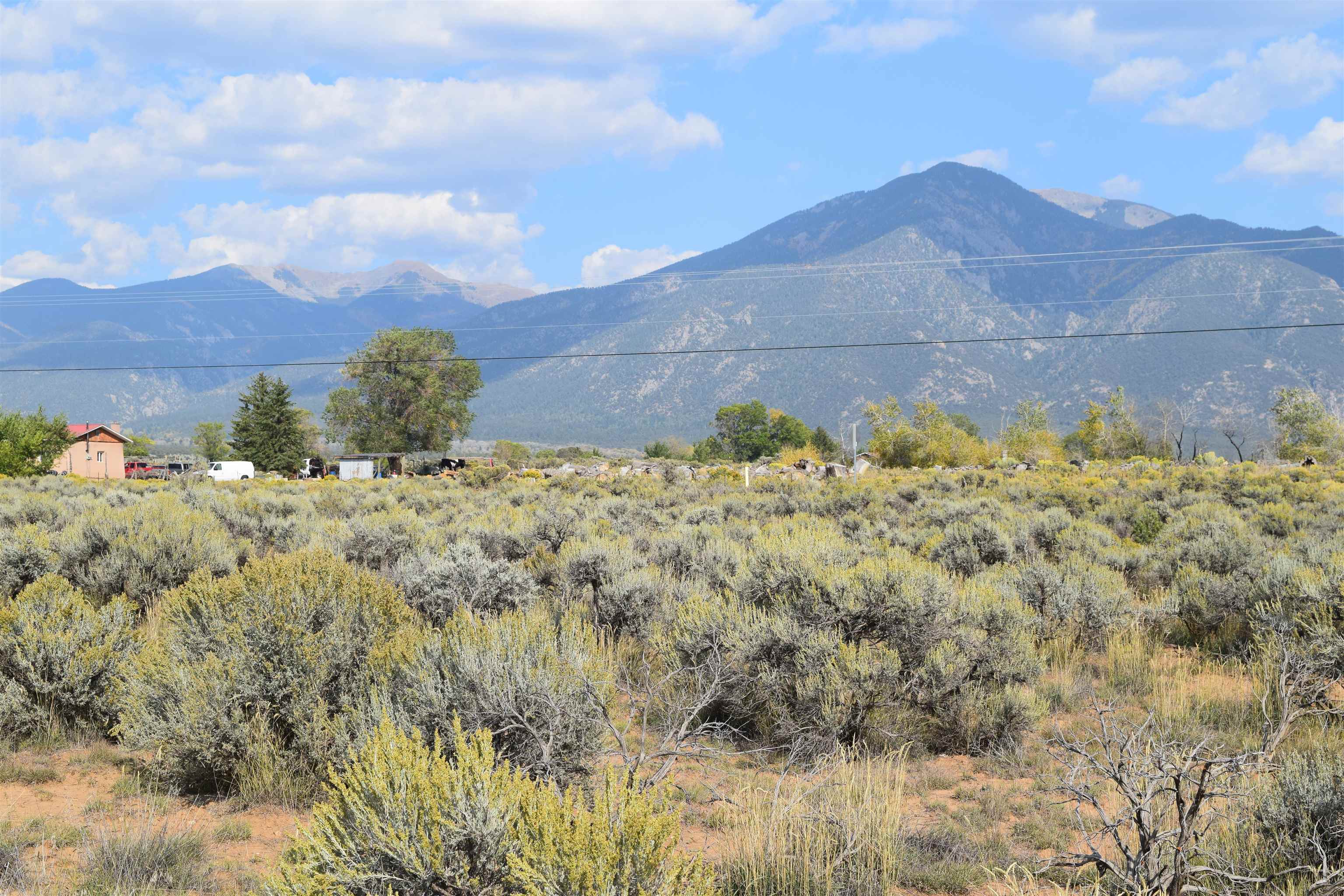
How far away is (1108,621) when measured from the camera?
32.5ft

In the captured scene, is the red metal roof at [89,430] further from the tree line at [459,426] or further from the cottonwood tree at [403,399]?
the cottonwood tree at [403,399]

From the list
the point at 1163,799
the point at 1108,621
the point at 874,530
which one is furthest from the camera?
the point at 874,530

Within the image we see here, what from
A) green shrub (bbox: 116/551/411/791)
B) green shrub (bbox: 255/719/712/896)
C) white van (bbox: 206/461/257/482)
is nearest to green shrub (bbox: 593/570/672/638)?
green shrub (bbox: 116/551/411/791)

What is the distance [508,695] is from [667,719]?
153cm

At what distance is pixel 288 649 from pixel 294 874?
304 cm

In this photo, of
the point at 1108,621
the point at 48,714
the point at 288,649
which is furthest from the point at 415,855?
the point at 1108,621

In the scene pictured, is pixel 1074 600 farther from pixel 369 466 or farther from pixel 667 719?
pixel 369 466

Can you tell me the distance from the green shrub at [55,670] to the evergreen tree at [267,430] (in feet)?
212

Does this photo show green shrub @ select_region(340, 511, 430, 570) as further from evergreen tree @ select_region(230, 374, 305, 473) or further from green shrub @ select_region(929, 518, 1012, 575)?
evergreen tree @ select_region(230, 374, 305, 473)

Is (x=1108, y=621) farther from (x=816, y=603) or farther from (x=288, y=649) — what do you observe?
(x=288, y=649)

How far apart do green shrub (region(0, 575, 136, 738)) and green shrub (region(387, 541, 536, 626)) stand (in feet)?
8.83

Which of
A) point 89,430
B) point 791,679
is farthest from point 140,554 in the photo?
point 89,430

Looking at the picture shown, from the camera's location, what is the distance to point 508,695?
202 inches

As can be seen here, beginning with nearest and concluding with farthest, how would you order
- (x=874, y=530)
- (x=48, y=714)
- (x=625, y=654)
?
(x=48, y=714), (x=625, y=654), (x=874, y=530)
